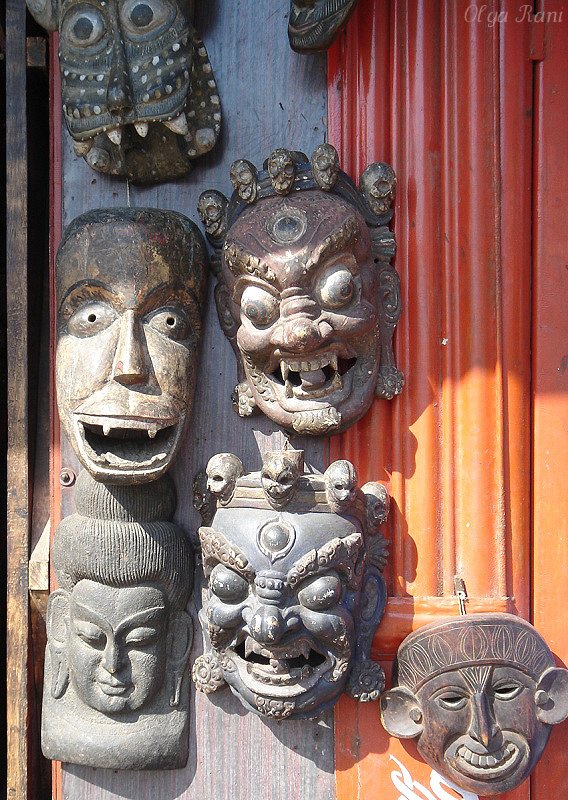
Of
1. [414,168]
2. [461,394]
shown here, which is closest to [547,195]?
[414,168]

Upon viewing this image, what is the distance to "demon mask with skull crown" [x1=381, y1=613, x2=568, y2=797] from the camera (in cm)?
136

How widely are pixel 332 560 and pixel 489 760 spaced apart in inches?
19.2

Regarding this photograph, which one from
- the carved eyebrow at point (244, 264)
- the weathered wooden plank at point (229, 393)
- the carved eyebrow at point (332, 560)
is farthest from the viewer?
the weathered wooden plank at point (229, 393)

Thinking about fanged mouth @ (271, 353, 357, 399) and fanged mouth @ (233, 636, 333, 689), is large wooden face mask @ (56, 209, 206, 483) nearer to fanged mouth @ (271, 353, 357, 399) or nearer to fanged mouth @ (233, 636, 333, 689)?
fanged mouth @ (271, 353, 357, 399)

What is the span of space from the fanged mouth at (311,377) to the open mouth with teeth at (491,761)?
2.41ft

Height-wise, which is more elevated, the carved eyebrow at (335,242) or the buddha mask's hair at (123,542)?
the carved eyebrow at (335,242)

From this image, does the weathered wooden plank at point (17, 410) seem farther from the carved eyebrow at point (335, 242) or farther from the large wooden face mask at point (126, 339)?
the carved eyebrow at point (335, 242)

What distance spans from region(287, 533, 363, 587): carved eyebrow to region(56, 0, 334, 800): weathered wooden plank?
246 mm

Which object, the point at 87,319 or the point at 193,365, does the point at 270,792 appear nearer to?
the point at 193,365

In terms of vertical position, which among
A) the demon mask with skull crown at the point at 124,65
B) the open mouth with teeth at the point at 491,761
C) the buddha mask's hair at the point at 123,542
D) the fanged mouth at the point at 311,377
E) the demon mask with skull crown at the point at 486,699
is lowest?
the open mouth with teeth at the point at 491,761

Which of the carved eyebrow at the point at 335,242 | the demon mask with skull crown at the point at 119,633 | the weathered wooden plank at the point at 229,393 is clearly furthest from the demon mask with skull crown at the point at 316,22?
the demon mask with skull crown at the point at 119,633

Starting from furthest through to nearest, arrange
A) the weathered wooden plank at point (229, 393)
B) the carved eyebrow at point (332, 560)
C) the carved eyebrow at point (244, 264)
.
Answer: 1. the weathered wooden plank at point (229, 393)
2. the carved eyebrow at point (244, 264)
3. the carved eyebrow at point (332, 560)

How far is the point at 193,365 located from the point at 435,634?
0.72 m

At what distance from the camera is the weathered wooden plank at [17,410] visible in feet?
5.35
